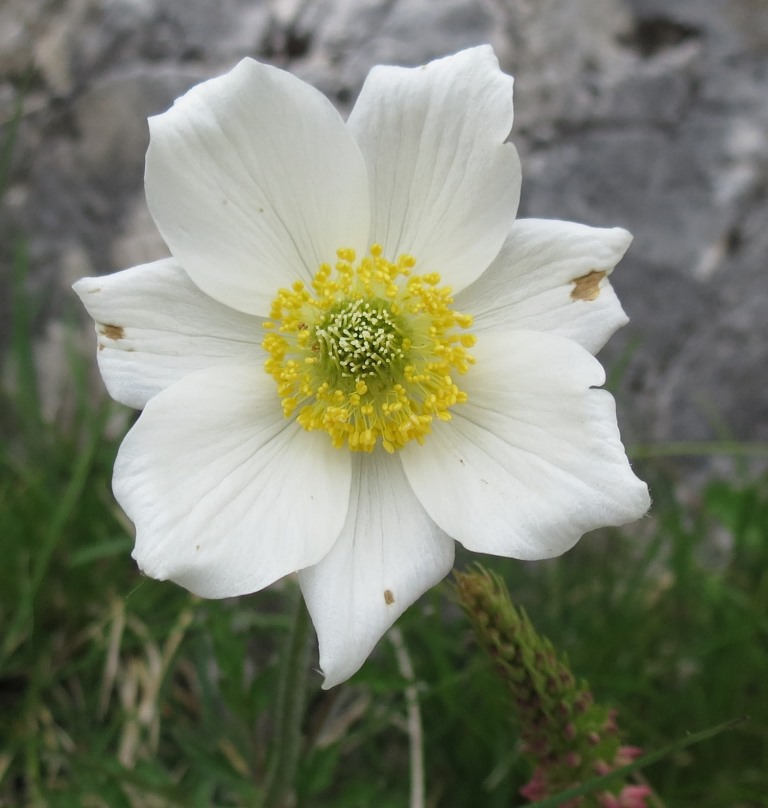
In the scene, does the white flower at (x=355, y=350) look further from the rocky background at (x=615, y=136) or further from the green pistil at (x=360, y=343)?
the rocky background at (x=615, y=136)

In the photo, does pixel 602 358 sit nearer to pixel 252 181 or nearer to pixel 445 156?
pixel 445 156

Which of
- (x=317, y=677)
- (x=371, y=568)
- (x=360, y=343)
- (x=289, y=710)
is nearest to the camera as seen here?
(x=371, y=568)

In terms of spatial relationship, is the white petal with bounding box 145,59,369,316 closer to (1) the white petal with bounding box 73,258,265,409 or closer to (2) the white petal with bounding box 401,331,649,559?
(1) the white petal with bounding box 73,258,265,409

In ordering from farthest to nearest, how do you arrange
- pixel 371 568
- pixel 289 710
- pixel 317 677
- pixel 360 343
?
pixel 317 677
pixel 289 710
pixel 360 343
pixel 371 568

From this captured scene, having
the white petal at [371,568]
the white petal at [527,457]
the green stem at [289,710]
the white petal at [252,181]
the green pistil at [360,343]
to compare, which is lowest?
the green stem at [289,710]

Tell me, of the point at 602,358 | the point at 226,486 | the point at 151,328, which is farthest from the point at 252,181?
the point at 602,358

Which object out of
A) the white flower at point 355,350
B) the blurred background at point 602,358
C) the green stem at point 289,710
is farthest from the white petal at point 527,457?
the blurred background at point 602,358

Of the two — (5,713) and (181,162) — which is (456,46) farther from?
(5,713)

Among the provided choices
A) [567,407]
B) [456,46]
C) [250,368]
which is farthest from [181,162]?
[456,46]
